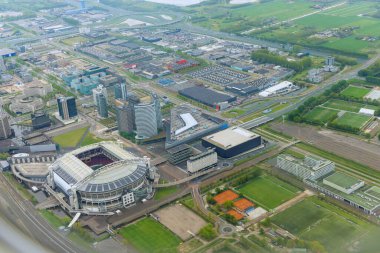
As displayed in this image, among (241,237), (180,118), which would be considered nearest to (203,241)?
(241,237)

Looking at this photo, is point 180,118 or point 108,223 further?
point 180,118

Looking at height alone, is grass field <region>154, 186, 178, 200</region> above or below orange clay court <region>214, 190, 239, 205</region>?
below

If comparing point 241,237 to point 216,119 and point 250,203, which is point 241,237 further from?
point 216,119

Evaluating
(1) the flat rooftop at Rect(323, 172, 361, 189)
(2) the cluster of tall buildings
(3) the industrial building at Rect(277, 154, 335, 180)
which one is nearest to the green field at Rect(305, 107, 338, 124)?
(3) the industrial building at Rect(277, 154, 335, 180)

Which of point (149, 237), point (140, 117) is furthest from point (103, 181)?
point (140, 117)

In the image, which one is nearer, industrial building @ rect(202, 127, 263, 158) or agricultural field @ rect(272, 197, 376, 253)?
agricultural field @ rect(272, 197, 376, 253)

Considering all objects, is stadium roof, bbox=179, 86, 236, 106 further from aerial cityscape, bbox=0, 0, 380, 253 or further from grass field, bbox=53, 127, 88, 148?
grass field, bbox=53, 127, 88, 148
